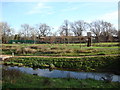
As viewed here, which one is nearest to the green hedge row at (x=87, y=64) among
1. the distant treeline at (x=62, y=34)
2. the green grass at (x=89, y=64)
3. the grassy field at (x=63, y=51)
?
the green grass at (x=89, y=64)

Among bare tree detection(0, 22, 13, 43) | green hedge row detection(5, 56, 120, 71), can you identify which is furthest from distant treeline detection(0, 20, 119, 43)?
green hedge row detection(5, 56, 120, 71)

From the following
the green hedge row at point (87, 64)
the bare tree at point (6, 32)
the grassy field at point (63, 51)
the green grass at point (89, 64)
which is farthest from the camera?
the bare tree at point (6, 32)

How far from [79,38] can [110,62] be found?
3654 cm

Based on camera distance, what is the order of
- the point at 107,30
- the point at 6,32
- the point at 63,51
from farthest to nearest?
the point at 107,30, the point at 6,32, the point at 63,51

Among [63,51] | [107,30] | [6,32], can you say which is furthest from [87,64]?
[107,30]

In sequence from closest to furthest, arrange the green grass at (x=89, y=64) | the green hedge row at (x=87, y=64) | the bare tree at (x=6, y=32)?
1. the green grass at (x=89, y=64)
2. the green hedge row at (x=87, y=64)
3. the bare tree at (x=6, y=32)

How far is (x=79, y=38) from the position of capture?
5041 centimetres

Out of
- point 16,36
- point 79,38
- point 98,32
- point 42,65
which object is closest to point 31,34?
point 16,36

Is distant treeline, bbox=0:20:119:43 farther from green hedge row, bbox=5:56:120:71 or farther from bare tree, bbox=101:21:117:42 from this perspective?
green hedge row, bbox=5:56:120:71

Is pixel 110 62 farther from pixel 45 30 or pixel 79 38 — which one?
pixel 45 30

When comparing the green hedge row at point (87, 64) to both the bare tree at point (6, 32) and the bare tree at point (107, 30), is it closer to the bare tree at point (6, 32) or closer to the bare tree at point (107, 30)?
the bare tree at point (6, 32)

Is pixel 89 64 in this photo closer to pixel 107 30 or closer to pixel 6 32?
pixel 6 32

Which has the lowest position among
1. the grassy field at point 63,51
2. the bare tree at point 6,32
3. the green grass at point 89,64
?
the green grass at point 89,64

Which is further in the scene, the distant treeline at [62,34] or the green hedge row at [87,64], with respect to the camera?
the distant treeline at [62,34]
